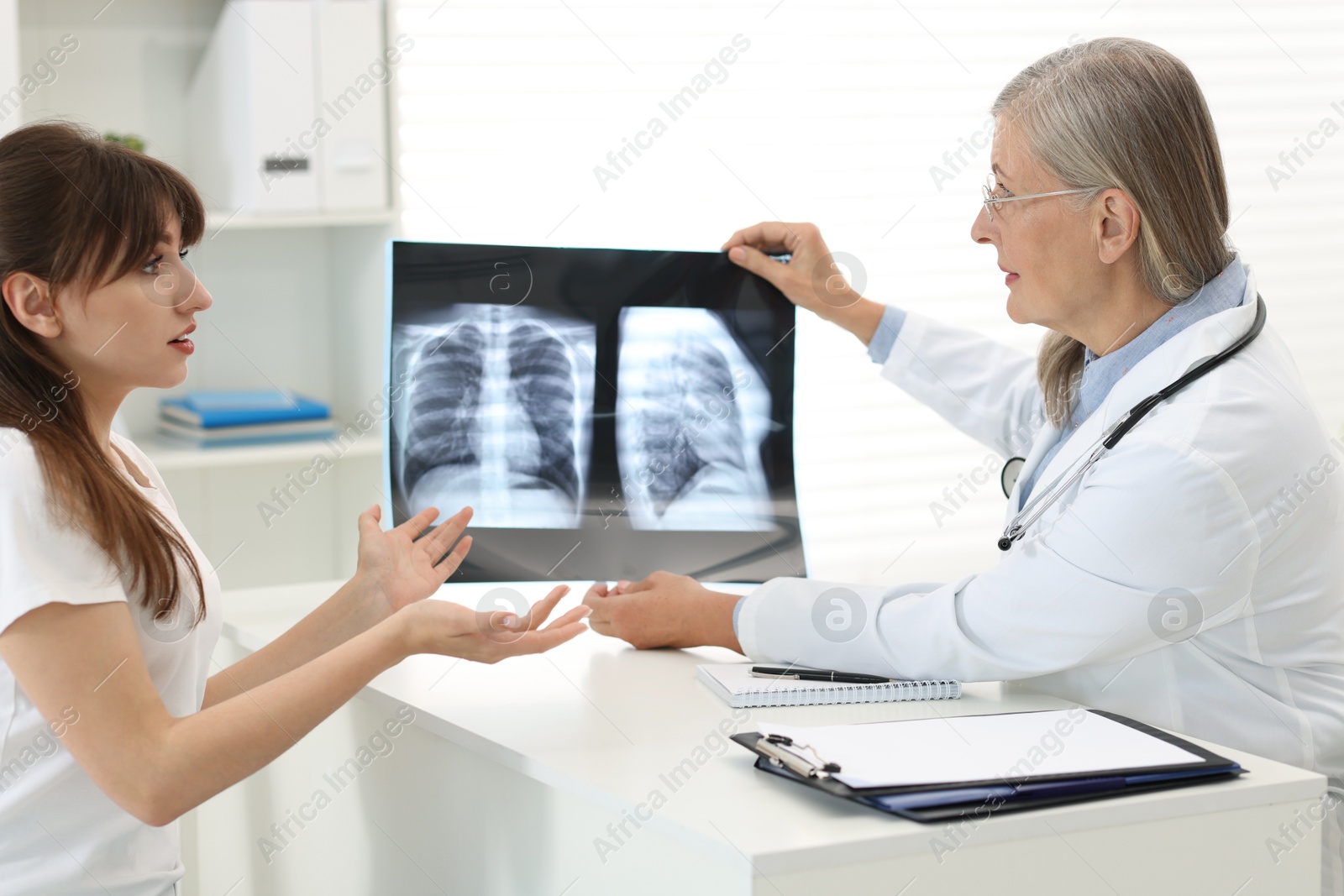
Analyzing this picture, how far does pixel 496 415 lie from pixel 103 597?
0.65 meters

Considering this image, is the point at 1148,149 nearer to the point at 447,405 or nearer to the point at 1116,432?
the point at 1116,432

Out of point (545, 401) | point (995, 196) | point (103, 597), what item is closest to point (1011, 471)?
point (995, 196)

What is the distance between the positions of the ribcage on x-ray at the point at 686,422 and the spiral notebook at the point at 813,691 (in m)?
0.37

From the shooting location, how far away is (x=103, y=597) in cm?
106

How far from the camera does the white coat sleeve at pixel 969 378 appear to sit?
1.84 meters

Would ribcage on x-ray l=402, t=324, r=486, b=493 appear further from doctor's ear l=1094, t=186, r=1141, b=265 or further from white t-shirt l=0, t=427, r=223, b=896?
doctor's ear l=1094, t=186, r=1141, b=265

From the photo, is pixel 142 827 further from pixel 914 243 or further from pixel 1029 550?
pixel 914 243

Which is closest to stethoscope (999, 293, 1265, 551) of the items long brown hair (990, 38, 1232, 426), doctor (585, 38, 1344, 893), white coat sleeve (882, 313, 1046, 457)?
doctor (585, 38, 1344, 893)

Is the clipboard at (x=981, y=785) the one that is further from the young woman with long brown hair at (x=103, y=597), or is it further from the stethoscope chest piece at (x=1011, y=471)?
the stethoscope chest piece at (x=1011, y=471)

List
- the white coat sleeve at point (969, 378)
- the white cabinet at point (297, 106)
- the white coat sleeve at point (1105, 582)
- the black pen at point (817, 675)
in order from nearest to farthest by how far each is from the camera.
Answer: the white coat sleeve at point (1105, 582) → the black pen at point (817, 675) → the white coat sleeve at point (969, 378) → the white cabinet at point (297, 106)

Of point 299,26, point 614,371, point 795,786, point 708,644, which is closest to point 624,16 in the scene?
point 299,26

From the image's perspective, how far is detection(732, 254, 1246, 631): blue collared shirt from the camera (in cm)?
142

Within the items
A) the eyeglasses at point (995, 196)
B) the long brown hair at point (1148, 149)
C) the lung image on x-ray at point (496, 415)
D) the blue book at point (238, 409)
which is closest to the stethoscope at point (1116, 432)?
the long brown hair at point (1148, 149)

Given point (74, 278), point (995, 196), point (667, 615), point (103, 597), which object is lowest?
point (667, 615)
